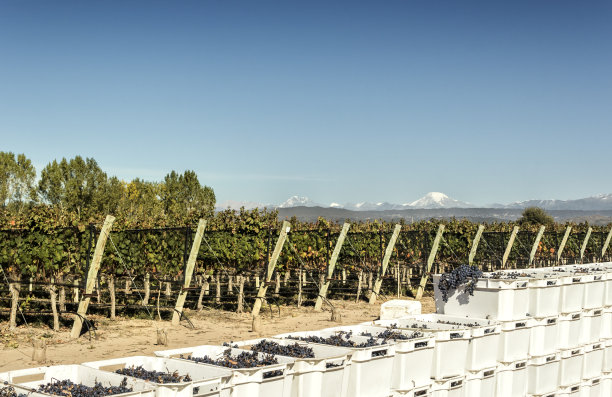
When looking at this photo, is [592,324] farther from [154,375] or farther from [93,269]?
[93,269]

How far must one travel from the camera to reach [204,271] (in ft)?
54.7

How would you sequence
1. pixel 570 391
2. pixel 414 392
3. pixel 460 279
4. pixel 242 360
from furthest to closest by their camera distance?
1. pixel 570 391
2. pixel 460 279
3. pixel 414 392
4. pixel 242 360

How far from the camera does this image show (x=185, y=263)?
44.5 ft

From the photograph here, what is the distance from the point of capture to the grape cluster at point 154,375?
5.10 metres

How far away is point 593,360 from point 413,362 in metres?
4.87

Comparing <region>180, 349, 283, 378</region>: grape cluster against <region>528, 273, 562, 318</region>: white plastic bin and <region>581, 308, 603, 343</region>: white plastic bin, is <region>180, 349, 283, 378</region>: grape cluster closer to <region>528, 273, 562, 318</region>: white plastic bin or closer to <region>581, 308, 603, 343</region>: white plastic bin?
<region>528, 273, 562, 318</region>: white plastic bin

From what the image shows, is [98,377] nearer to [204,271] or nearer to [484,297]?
[484,297]

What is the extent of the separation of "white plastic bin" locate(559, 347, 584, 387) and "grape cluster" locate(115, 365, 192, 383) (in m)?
6.20

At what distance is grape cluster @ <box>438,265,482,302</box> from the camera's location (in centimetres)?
927

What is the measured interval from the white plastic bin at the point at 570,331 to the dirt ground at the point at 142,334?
17.7ft

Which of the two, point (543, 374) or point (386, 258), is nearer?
point (543, 374)

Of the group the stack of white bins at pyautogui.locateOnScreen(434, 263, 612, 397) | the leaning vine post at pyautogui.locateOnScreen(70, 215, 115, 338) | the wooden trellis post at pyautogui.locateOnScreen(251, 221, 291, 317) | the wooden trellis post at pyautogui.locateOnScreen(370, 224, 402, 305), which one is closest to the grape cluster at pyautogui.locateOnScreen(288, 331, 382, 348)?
the stack of white bins at pyautogui.locateOnScreen(434, 263, 612, 397)

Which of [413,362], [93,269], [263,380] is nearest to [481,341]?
[413,362]

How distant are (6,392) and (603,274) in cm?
917
